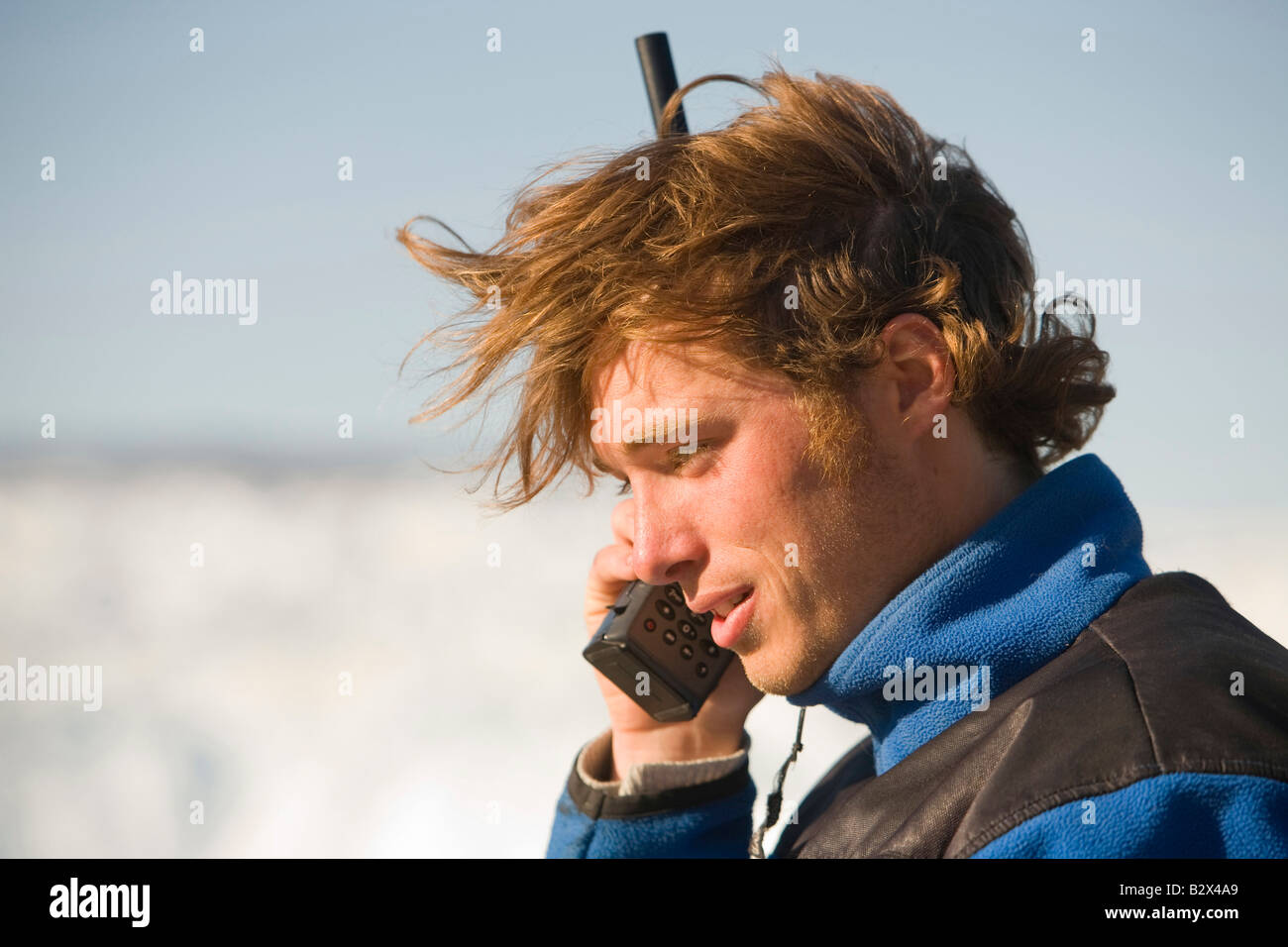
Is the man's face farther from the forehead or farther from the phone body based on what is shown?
the phone body

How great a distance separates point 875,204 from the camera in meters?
1.64

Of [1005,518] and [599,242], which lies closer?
[1005,518]

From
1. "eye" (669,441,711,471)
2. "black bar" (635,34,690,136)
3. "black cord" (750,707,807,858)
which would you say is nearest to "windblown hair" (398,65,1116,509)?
"eye" (669,441,711,471)

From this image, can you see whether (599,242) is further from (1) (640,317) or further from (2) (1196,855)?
(2) (1196,855)

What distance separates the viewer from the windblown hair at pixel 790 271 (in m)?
1.54

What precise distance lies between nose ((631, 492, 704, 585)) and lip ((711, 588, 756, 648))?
0.09 meters

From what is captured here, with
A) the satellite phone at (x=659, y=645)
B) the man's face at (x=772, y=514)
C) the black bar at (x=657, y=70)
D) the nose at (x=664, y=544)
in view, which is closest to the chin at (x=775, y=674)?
the man's face at (x=772, y=514)

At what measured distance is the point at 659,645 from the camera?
6.41ft

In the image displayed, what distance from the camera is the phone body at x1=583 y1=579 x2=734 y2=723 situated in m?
1.93

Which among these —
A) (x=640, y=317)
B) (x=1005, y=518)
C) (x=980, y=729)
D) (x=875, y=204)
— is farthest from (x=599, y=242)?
(x=980, y=729)

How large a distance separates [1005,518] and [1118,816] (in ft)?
1.54

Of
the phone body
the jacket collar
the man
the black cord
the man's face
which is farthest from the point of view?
the phone body

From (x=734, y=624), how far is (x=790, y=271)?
1.65 feet

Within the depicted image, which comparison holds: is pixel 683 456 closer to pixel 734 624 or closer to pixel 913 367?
pixel 734 624
